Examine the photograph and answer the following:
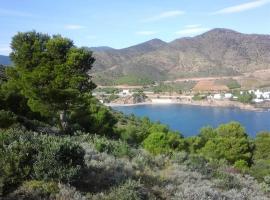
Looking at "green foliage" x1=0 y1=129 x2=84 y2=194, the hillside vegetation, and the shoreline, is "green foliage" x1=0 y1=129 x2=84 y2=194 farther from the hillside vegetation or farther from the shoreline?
the shoreline

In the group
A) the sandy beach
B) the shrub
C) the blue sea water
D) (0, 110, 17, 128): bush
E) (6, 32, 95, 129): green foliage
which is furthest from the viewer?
the sandy beach

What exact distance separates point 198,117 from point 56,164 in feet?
321

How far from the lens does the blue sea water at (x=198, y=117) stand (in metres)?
84.5

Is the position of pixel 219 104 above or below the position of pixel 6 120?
below

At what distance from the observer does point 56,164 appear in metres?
5.98

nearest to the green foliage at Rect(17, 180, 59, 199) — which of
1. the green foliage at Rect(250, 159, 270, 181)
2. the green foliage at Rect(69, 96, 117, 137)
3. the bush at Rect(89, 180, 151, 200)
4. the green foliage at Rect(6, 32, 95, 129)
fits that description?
the bush at Rect(89, 180, 151, 200)

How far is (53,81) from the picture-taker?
18750mm

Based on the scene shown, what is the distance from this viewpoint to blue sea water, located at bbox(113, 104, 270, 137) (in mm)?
84469

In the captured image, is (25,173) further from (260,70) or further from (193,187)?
(260,70)

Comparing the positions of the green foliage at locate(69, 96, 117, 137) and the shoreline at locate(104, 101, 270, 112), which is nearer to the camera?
the green foliage at locate(69, 96, 117, 137)

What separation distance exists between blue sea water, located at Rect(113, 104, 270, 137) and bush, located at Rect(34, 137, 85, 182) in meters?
70.4

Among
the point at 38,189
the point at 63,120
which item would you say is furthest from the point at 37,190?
the point at 63,120

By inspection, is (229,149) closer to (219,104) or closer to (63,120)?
(63,120)

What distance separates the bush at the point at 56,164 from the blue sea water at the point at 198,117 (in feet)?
231
